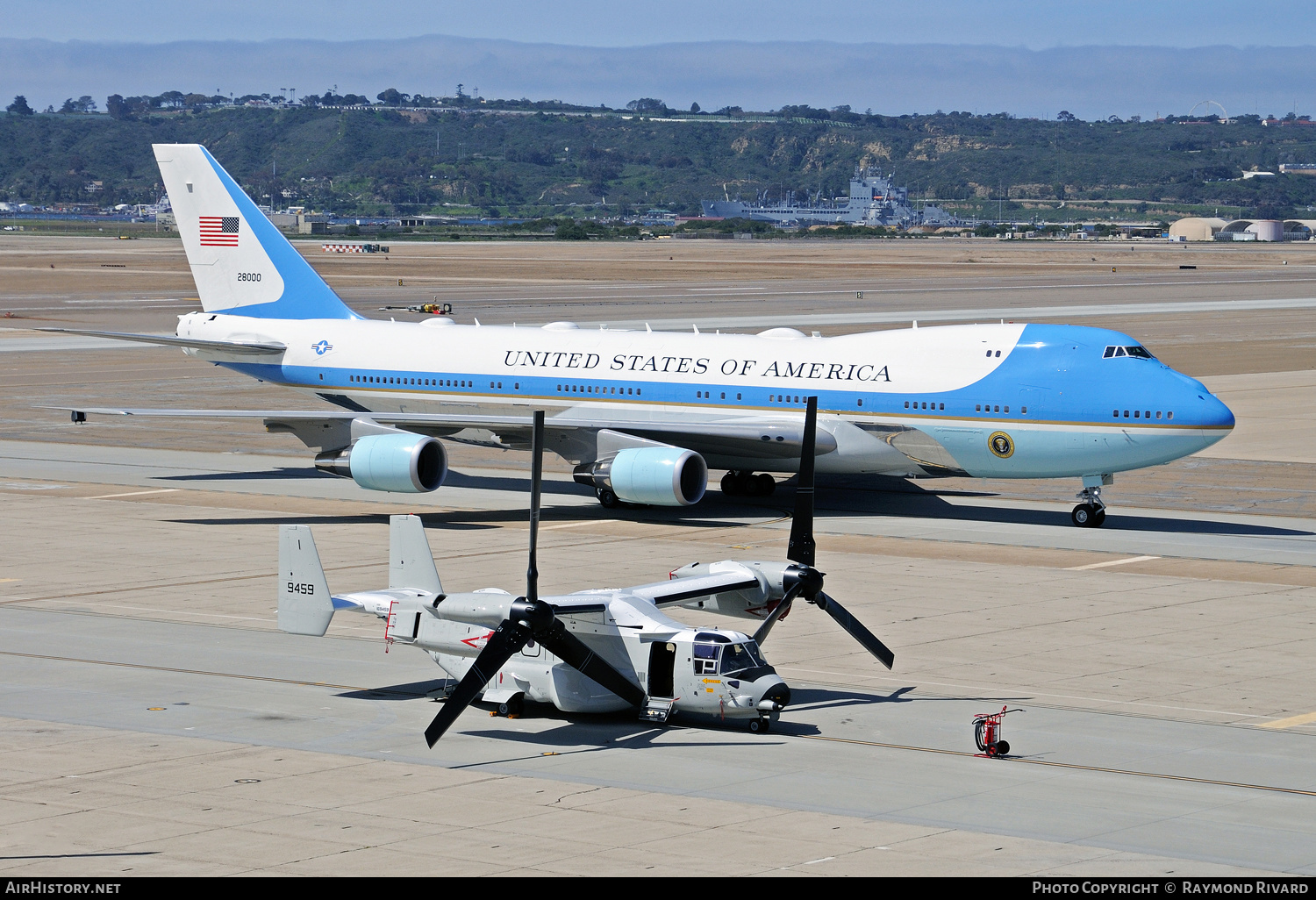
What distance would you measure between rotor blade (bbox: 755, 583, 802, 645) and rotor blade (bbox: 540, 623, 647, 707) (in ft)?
6.11

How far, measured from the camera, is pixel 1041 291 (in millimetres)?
152875

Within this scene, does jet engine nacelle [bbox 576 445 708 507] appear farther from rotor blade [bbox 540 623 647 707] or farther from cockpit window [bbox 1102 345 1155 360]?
rotor blade [bbox 540 623 647 707]

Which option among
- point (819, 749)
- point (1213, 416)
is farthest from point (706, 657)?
point (1213, 416)

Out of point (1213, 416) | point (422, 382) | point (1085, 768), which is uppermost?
point (1213, 416)

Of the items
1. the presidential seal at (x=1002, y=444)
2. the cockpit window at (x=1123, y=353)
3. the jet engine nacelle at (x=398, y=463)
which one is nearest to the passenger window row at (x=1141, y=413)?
the cockpit window at (x=1123, y=353)

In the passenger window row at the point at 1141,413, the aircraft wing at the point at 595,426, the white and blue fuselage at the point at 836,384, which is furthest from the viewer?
the aircraft wing at the point at 595,426

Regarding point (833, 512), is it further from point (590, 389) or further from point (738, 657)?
point (738, 657)

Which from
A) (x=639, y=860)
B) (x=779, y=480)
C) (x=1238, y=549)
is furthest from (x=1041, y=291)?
(x=639, y=860)

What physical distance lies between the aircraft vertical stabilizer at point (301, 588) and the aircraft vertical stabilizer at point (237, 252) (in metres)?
27.3

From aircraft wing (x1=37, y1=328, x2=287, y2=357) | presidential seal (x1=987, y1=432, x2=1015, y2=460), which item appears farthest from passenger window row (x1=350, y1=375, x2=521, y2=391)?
presidential seal (x1=987, y1=432, x2=1015, y2=460)

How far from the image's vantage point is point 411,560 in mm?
25250

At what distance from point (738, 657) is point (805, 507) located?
2.58m

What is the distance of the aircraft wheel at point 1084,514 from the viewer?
143 feet

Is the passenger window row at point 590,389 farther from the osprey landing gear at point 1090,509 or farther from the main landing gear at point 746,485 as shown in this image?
the osprey landing gear at point 1090,509
